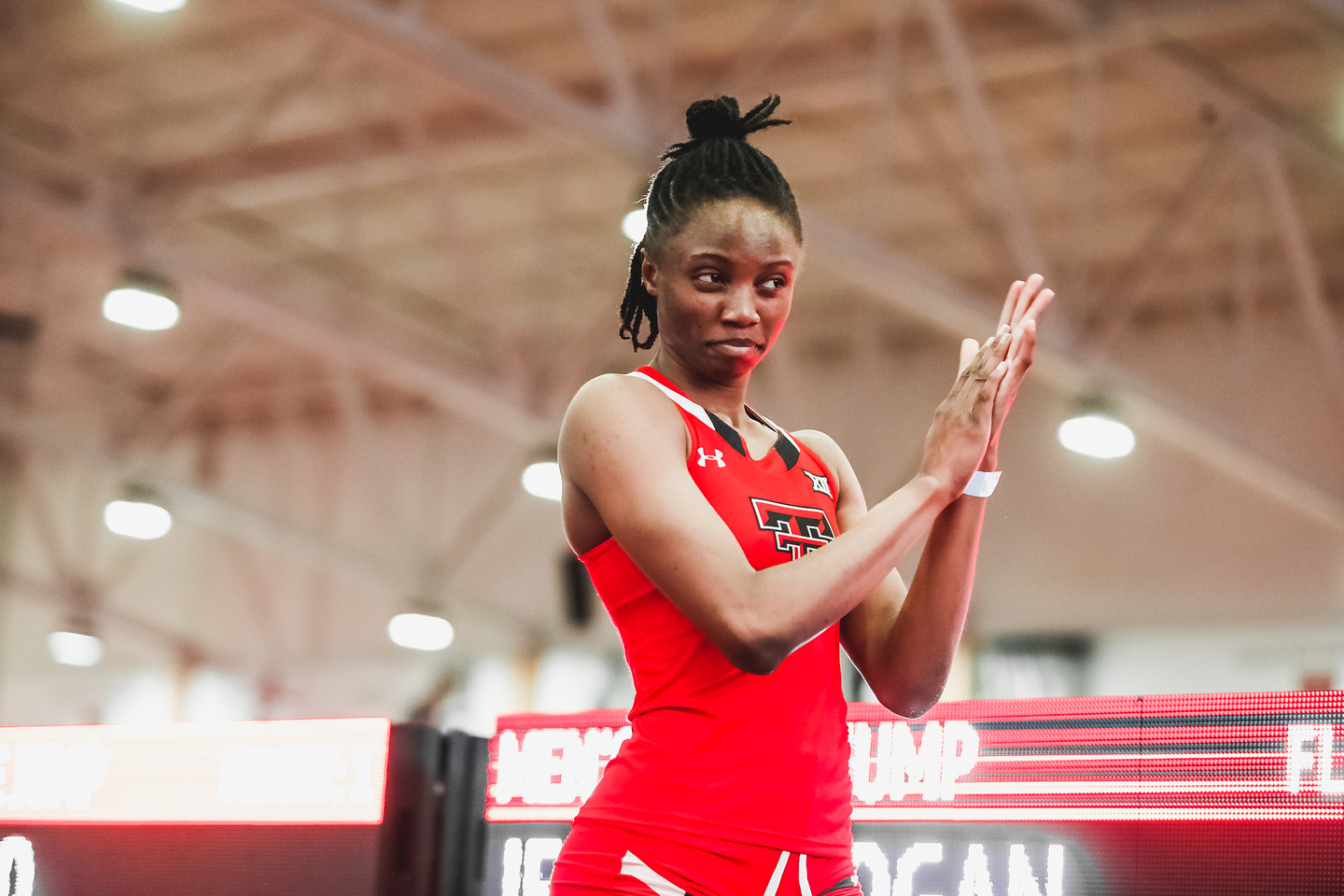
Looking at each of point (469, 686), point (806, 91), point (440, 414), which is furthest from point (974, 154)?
point (469, 686)

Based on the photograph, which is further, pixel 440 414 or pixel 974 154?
pixel 440 414

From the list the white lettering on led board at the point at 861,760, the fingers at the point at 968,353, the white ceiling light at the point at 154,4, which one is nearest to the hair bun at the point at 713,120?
the fingers at the point at 968,353

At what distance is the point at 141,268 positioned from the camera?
Result: 9375mm

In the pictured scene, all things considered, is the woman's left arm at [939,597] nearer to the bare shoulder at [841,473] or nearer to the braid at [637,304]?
the bare shoulder at [841,473]

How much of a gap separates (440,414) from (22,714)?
8607mm

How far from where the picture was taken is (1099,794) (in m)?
2.77

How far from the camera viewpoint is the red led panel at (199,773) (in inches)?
133

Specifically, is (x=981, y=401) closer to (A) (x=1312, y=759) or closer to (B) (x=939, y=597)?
(B) (x=939, y=597)

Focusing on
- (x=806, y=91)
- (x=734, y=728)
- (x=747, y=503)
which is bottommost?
(x=734, y=728)

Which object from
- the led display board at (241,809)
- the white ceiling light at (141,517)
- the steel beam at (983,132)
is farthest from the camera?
the white ceiling light at (141,517)

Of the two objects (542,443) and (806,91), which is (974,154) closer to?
(806,91)


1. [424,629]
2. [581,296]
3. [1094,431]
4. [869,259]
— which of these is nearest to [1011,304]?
[869,259]

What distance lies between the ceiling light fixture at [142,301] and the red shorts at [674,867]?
8.00m

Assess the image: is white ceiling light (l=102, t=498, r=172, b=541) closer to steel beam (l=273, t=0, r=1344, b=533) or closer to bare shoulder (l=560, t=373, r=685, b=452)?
steel beam (l=273, t=0, r=1344, b=533)
